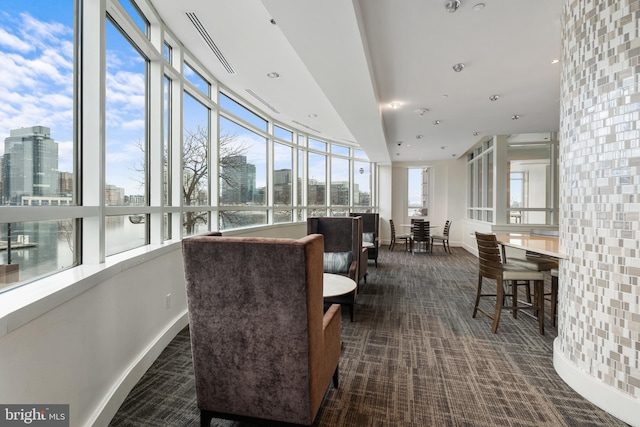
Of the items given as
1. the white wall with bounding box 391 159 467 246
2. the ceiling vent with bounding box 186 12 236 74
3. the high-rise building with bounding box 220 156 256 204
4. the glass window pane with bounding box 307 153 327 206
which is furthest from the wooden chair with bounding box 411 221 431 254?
the ceiling vent with bounding box 186 12 236 74

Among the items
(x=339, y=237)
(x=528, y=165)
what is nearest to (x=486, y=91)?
(x=339, y=237)

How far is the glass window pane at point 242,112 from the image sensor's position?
4586 millimetres

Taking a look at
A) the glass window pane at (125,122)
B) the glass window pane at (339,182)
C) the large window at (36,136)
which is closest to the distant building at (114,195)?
the glass window pane at (125,122)

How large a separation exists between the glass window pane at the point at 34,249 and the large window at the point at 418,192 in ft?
31.6

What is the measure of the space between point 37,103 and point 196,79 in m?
2.50

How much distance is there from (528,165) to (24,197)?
26.6ft

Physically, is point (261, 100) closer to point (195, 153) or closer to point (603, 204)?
point (195, 153)

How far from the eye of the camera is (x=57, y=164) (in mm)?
1742

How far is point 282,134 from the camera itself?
659cm

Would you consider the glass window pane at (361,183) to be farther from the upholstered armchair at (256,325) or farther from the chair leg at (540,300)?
the upholstered armchair at (256,325)

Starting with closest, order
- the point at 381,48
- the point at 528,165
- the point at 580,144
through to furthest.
Answer: the point at 580,144, the point at 381,48, the point at 528,165

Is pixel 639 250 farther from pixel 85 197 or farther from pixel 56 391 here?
pixel 85 197

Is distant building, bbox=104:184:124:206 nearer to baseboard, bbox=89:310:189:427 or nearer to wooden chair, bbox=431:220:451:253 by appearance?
baseboard, bbox=89:310:189:427

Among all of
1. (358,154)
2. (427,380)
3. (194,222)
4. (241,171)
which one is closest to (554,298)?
(427,380)
